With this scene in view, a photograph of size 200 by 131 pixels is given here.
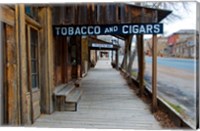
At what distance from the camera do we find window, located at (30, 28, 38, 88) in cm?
499

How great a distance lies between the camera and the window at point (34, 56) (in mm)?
4993

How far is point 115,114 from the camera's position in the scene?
5531mm

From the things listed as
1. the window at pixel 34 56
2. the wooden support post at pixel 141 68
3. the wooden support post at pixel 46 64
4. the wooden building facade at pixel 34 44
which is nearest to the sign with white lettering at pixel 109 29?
the wooden building facade at pixel 34 44

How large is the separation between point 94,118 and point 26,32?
1.81 meters

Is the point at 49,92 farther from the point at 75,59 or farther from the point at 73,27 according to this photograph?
the point at 75,59

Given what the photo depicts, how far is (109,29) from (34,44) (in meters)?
1.37

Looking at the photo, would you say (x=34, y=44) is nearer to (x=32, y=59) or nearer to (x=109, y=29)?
(x=32, y=59)

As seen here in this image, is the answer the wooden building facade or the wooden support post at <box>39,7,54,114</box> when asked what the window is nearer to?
the wooden building facade

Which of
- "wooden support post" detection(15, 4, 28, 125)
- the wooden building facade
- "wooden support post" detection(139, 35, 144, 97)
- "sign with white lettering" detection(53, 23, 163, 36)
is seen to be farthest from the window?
"wooden support post" detection(139, 35, 144, 97)

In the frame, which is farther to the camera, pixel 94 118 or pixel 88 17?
pixel 88 17

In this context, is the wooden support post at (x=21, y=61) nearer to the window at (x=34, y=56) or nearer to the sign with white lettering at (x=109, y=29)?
the window at (x=34, y=56)

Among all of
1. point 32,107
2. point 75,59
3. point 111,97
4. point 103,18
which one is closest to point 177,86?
point 111,97

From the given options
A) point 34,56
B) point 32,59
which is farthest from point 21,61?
point 34,56

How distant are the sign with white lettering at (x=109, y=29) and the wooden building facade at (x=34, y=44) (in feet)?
0.29
